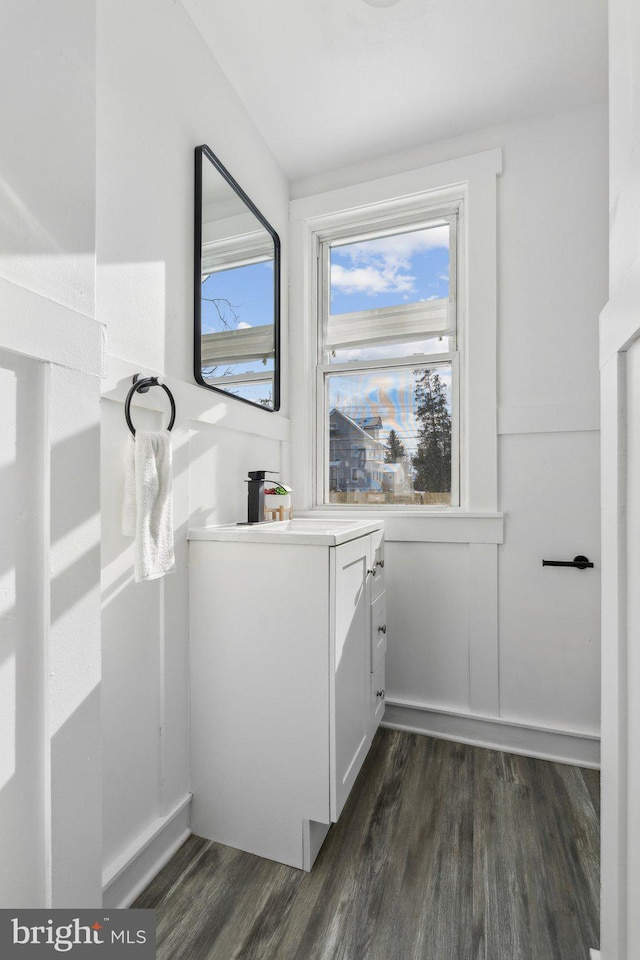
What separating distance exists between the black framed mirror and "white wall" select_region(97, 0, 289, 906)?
0.16ft

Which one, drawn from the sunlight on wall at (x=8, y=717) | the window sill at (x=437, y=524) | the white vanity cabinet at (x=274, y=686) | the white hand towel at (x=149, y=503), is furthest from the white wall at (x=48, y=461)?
the window sill at (x=437, y=524)

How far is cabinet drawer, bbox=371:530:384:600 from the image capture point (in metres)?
1.75

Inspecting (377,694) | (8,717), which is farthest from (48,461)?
(377,694)

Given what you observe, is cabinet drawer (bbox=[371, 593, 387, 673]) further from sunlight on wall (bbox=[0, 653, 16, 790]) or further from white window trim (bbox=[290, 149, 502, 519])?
sunlight on wall (bbox=[0, 653, 16, 790])

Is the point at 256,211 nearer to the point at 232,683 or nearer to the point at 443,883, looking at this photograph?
the point at 232,683

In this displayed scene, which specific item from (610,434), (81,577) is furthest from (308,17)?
(81,577)

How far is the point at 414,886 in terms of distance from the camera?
4.11ft

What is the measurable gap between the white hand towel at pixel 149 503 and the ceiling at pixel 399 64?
1.47m

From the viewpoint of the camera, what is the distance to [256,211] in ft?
6.46

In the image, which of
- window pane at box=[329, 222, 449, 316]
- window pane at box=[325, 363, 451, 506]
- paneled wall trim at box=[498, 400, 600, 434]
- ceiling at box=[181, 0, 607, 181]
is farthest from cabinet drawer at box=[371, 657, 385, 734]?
ceiling at box=[181, 0, 607, 181]

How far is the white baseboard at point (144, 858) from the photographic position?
45.2 inches

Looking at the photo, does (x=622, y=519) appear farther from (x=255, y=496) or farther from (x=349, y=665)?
(x=255, y=496)

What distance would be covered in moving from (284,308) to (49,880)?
7.03 feet

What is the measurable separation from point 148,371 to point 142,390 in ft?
0.25
